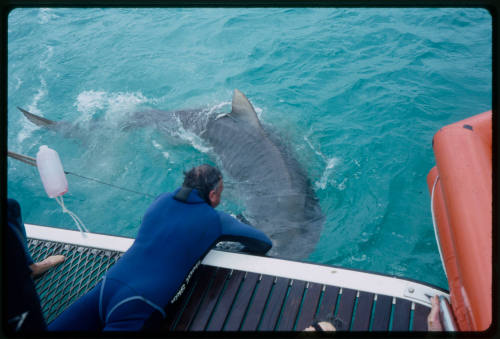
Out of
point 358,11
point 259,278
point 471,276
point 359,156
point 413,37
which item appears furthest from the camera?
point 358,11

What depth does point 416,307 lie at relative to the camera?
279 cm

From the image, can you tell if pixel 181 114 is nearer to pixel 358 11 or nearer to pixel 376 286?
pixel 376 286

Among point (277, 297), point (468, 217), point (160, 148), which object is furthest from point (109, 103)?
point (468, 217)

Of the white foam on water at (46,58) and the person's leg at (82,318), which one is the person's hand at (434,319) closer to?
the person's leg at (82,318)

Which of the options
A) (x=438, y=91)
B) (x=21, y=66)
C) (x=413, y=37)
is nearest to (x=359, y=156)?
(x=438, y=91)

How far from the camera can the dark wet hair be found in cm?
301

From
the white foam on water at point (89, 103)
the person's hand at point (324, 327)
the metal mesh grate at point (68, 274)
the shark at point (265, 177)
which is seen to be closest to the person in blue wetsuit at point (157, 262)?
the metal mesh grate at point (68, 274)

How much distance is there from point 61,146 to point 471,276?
24.5 feet

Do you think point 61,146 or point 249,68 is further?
point 249,68

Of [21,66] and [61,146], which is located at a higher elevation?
[21,66]

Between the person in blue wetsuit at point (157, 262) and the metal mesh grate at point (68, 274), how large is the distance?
0.60m

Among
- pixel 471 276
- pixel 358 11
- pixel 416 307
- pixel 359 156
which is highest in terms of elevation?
pixel 358 11

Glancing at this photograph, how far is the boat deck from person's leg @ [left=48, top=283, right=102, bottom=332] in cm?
57

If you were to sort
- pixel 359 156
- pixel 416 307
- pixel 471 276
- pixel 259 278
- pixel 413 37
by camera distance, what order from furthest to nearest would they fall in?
pixel 413 37 < pixel 359 156 < pixel 259 278 < pixel 416 307 < pixel 471 276
